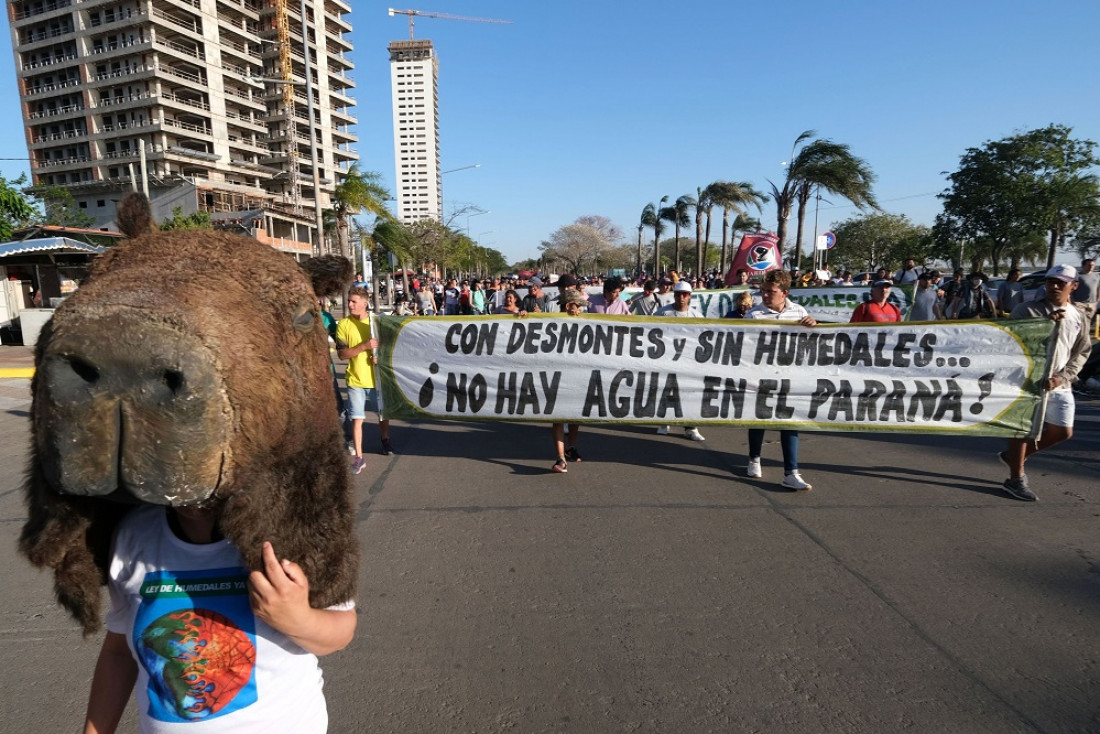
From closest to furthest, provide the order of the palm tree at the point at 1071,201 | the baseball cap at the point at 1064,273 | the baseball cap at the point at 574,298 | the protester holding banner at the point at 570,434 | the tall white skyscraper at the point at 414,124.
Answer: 1. the baseball cap at the point at 1064,273
2. the protester holding banner at the point at 570,434
3. the baseball cap at the point at 574,298
4. the palm tree at the point at 1071,201
5. the tall white skyscraper at the point at 414,124

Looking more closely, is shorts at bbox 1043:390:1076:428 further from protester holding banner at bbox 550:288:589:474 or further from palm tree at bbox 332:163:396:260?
palm tree at bbox 332:163:396:260

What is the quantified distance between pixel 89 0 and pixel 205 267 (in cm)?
7301

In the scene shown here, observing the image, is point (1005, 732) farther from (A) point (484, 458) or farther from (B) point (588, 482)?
(A) point (484, 458)

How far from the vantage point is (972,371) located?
209 inches

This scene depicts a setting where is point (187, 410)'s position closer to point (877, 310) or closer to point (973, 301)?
point (877, 310)

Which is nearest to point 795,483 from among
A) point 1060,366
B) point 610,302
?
point 1060,366

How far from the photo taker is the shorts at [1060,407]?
5.02m

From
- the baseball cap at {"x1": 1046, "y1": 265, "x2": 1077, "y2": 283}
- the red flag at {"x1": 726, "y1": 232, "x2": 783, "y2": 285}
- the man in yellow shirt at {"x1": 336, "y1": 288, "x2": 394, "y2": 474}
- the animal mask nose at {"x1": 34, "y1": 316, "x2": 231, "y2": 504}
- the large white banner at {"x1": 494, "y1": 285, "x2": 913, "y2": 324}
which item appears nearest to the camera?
the animal mask nose at {"x1": 34, "y1": 316, "x2": 231, "y2": 504}

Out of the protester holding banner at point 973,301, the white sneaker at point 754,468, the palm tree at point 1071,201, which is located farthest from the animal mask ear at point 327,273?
the palm tree at point 1071,201

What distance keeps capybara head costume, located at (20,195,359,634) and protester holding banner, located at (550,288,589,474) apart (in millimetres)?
4615

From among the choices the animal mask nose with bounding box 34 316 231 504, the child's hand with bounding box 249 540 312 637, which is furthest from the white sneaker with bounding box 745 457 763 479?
the animal mask nose with bounding box 34 316 231 504

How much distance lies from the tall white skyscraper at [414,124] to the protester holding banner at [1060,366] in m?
143

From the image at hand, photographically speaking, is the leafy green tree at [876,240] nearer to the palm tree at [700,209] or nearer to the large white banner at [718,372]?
the palm tree at [700,209]

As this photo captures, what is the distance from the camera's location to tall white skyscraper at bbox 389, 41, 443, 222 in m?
142
